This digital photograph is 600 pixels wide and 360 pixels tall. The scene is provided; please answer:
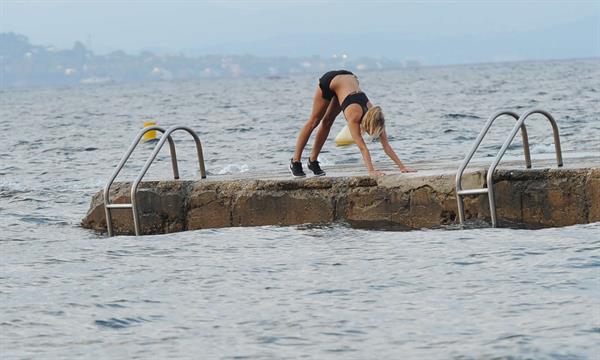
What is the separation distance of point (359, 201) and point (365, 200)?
68 millimetres

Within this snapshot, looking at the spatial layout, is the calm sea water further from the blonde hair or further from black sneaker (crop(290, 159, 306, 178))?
the blonde hair

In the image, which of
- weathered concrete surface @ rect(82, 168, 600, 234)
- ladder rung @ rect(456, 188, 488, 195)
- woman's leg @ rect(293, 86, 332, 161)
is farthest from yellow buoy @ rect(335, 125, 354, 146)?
ladder rung @ rect(456, 188, 488, 195)

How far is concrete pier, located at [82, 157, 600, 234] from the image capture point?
454 inches

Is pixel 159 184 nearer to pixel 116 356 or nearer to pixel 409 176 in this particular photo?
pixel 409 176

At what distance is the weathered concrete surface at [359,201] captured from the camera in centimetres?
1154

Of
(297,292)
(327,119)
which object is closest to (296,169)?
(327,119)

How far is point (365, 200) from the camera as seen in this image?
40.0ft

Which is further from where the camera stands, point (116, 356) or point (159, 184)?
point (159, 184)

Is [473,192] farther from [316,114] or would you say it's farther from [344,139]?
[344,139]

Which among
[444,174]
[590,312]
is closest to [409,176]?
[444,174]

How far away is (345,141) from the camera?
46.3 ft

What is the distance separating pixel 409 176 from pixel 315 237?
3.92 feet

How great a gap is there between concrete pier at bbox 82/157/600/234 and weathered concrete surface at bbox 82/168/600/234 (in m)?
0.01

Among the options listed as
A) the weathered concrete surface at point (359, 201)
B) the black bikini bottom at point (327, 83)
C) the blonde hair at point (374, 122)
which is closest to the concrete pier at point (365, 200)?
the weathered concrete surface at point (359, 201)
